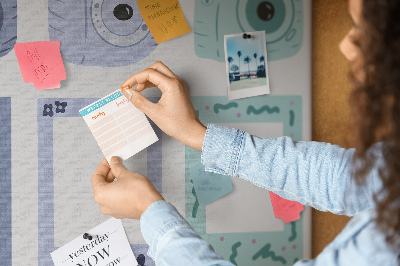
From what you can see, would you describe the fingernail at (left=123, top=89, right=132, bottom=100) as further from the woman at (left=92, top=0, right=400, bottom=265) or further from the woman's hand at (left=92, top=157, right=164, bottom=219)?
the woman's hand at (left=92, top=157, right=164, bottom=219)

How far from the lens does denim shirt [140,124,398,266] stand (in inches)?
19.5

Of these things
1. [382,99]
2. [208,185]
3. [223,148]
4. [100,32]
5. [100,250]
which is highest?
[100,32]

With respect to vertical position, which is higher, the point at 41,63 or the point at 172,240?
the point at 41,63

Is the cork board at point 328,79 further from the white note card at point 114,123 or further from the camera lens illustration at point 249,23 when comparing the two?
the white note card at point 114,123

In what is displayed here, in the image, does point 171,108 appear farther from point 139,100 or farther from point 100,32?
point 100,32

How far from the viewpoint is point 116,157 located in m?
0.71

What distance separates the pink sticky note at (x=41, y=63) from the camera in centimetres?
73

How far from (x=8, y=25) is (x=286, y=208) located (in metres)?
0.70

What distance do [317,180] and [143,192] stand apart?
0.29 meters

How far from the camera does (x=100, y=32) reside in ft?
2.47

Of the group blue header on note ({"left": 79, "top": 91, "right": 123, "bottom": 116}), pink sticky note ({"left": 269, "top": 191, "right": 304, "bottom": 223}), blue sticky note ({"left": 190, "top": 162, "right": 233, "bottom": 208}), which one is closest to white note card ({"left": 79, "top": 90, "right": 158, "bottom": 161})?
blue header on note ({"left": 79, "top": 91, "right": 123, "bottom": 116})

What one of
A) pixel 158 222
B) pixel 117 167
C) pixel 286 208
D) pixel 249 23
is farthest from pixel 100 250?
pixel 249 23

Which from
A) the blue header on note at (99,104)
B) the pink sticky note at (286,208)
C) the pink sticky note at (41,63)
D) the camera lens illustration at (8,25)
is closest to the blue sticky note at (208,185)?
the pink sticky note at (286,208)

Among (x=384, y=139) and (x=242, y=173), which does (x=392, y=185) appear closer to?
(x=384, y=139)
